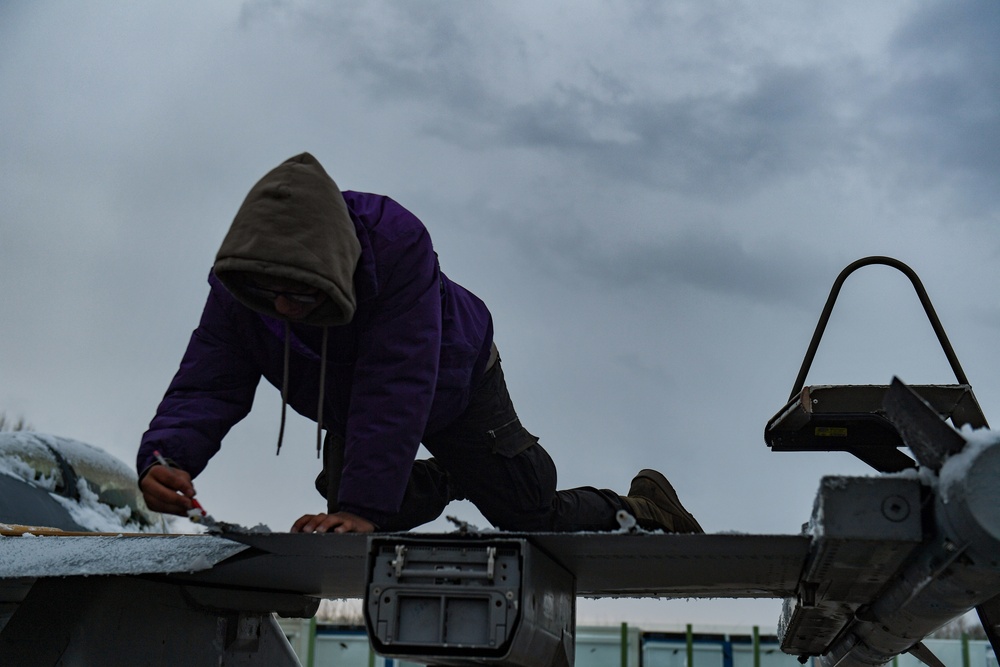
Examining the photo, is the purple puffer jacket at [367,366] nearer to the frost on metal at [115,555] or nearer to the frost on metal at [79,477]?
the frost on metal at [115,555]

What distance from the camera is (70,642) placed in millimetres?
3150

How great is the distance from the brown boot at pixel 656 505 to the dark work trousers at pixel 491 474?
0.94 feet

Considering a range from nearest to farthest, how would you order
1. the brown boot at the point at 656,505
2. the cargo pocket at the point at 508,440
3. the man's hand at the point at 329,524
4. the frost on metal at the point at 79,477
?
1. the man's hand at the point at 329,524
2. the cargo pocket at the point at 508,440
3. the brown boot at the point at 656,505
4. the frost on metal at the point at 79,477

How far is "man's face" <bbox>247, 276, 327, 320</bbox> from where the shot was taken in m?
3.24

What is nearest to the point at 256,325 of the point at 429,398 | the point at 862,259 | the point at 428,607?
the point at 429,398

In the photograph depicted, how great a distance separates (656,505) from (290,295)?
7.58ft

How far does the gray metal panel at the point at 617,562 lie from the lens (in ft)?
8.89

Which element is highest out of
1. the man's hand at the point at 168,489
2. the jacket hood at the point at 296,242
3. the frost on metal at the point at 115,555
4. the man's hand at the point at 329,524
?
the jacket hood at the point at 296,242

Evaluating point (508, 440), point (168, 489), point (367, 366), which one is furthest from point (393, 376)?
point (508, 440)

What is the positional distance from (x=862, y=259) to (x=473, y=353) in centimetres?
147

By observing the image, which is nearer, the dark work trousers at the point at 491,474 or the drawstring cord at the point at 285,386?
the drawstring cord at the point at 285,386

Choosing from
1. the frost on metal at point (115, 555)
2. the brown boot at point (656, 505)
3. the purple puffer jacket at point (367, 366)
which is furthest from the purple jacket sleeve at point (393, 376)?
the brown boot at point (656, 505)

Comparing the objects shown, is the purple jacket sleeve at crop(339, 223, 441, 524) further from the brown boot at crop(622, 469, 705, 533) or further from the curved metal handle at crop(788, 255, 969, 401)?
the brown boot at crop(622, 469, 705, 533)

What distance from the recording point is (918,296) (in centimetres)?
372
